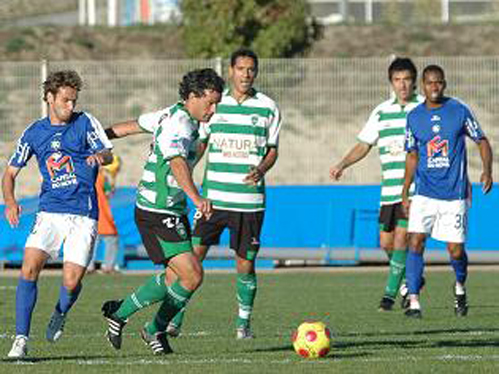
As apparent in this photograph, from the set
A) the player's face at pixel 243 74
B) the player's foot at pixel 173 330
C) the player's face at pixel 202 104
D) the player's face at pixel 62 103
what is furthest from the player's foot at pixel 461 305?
the player's face at pixel 62 103

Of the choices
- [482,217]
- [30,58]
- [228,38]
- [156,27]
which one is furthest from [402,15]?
[482,217]

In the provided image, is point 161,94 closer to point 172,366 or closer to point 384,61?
point 384,61

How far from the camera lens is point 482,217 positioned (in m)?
22.9

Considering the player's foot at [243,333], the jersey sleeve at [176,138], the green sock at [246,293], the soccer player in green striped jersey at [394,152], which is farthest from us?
the soccer player in green striped jersey at [394,152]

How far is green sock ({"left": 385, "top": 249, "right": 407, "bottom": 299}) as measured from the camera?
15.3 metres

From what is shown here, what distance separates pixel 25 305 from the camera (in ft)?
35.8

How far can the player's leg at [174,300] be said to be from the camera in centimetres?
1116

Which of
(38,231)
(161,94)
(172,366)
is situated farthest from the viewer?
(161,94)

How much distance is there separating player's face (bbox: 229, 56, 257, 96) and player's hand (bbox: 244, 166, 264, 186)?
2.32 ft

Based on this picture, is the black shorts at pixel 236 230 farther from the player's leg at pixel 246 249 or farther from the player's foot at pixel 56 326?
the player's foot at pixel 56 326

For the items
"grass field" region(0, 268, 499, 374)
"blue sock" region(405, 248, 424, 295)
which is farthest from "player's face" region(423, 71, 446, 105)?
"grass field" region(0, 268, 499, 374)

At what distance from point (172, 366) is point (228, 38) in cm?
2384

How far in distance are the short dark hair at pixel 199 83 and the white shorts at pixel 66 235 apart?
A: 114cm

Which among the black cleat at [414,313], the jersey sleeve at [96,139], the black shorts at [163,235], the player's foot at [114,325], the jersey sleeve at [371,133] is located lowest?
the black cleat at [414,313]
